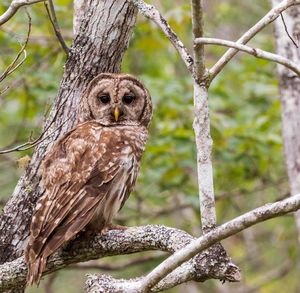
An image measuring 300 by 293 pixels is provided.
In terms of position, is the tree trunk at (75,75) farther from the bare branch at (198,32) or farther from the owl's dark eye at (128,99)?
the bare branch at (198,32)

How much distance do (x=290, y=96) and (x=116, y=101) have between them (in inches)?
59.3

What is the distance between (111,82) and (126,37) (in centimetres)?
38

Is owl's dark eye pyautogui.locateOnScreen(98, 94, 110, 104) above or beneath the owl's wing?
above

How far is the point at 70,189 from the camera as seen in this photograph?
5.19m

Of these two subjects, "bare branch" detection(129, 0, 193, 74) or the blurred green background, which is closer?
"bare branch" detection(129, 0, 193, 74)

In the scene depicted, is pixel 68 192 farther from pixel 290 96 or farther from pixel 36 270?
pixel 290 96

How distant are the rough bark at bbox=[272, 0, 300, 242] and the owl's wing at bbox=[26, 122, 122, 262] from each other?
1747 mm

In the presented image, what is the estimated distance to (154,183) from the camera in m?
8.28

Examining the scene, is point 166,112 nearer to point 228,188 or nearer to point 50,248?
point 228,188

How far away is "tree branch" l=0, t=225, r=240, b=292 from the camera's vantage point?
4.08 meters

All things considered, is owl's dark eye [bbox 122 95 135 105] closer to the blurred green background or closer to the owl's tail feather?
the blurred green background

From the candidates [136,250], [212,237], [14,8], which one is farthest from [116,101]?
[212,237]

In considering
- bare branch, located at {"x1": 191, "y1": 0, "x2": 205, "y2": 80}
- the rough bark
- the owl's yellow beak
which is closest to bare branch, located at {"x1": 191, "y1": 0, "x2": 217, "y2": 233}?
bare branch, located at {"x1": 191, "y1": 0, "x2": 205, "y2": 80}

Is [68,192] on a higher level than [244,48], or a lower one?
lower
